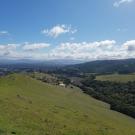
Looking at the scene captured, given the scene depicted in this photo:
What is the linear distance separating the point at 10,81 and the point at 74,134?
63.2 metres

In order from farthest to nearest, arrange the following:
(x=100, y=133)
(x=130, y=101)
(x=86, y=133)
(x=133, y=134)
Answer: (x=130, y=101), (x=133, y=134), (x=100, y=133), (x=86, y=133)

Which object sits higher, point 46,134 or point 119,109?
point 46,134

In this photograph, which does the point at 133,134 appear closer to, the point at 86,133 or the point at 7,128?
the point at 86,133

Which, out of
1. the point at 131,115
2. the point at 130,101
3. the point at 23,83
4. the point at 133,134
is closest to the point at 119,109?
the point at 131,115

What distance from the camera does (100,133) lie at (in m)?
33.0

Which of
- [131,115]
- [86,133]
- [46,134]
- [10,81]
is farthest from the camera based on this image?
[131,115]

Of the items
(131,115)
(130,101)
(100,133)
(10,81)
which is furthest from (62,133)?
(130,101)

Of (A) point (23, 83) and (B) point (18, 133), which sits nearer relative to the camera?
(B) point (18, 133)

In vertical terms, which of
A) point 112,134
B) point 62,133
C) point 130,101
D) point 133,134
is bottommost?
point 130,101

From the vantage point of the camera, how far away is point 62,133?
2647 centimetres

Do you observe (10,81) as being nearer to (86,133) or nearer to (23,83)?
(23,83)

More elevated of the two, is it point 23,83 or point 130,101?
point 23,83

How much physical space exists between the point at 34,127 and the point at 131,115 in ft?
241

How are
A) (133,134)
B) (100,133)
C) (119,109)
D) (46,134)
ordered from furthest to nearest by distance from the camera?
(119,109) < (133,134) < (100,133) < (46,134)
